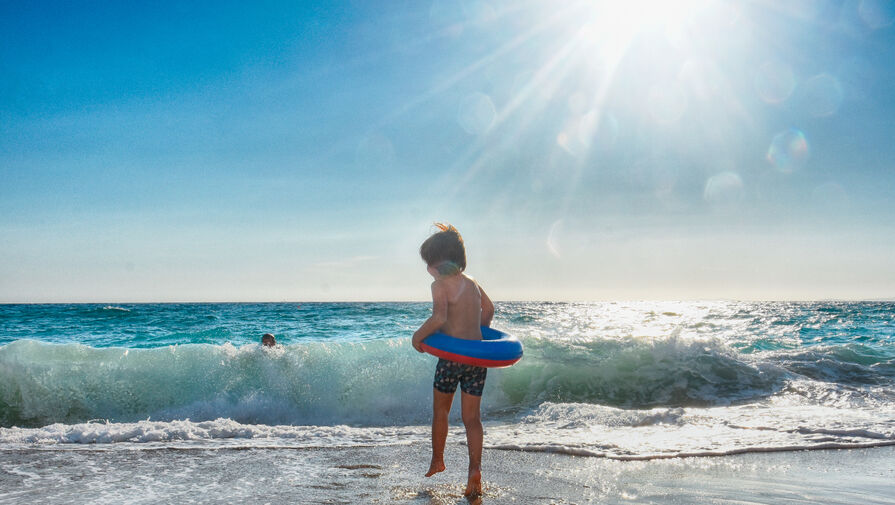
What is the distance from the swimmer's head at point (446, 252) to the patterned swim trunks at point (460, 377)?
62cm

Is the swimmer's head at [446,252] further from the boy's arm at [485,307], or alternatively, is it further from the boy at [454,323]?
the boy's arm at [485,307]

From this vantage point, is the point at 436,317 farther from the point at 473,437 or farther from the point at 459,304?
the point at 473,437

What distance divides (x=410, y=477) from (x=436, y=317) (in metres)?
1.49

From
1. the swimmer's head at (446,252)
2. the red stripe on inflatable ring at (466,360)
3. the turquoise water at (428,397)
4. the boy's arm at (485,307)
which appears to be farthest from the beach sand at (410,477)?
the swimmer's head at (446,252)

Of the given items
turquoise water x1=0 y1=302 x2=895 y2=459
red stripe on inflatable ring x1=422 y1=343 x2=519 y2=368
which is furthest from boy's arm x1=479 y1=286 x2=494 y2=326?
turquoise water x1=0 y1=302 x2=895 y2=459

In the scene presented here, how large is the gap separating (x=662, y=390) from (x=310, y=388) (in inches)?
239

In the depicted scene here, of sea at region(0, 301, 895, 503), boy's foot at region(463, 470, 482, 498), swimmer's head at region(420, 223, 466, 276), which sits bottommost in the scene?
sea at region(0, 301, 895, 503)

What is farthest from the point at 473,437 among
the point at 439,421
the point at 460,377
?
the point at 460,377

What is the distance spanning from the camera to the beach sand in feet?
13.1

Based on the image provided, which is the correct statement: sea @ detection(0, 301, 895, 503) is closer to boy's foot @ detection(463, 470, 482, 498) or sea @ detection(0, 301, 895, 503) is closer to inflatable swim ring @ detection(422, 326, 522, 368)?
boy's foot @ detection(463, 470, 482, 498)

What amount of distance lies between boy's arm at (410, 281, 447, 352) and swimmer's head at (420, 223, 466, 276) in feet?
0.40

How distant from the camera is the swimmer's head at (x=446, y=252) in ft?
12.7

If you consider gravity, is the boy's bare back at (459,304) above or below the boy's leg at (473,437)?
above

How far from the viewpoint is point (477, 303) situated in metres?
4.02
